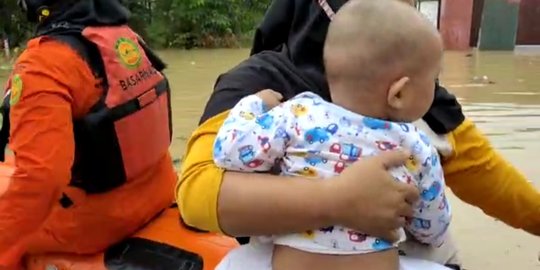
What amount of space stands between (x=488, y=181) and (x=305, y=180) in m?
0.63

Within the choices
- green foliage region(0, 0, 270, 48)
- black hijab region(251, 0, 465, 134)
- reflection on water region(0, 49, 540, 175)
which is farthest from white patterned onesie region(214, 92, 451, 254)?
green foliage region(0, 0, 270, 48)

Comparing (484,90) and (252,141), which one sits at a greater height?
(252,141)

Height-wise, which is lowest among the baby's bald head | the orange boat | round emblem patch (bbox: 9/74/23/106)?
the orange boat

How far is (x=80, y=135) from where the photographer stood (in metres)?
2.42

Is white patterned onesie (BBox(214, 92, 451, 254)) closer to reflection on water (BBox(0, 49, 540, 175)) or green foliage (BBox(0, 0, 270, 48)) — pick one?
reflection on water (BBox(0, 49, 540, 175))

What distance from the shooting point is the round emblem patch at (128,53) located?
2555mm

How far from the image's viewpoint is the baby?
1463 millimetres

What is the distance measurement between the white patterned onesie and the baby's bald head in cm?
8

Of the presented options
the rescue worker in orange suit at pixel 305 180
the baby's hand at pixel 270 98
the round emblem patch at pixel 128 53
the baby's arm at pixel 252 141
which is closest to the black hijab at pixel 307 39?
the rescue worker in orange suit at pixel 305 180

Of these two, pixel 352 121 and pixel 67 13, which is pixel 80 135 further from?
pixel 352 121

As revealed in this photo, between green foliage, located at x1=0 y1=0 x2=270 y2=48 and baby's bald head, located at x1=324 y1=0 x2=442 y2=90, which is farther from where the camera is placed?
green foliage, located at x1=0 y1=0 x2=270 y2=48

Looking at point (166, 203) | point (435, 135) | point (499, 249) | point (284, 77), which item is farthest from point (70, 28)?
point (499, 249)

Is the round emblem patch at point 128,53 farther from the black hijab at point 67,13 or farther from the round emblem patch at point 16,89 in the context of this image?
the round emblem patch at point 16,89

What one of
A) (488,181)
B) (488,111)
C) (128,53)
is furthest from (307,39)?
(488,111)
